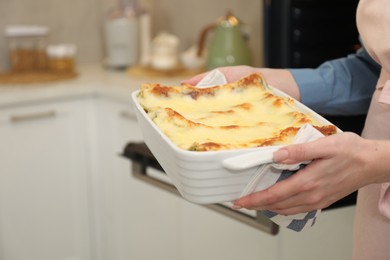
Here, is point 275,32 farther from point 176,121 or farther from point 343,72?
point 176,121

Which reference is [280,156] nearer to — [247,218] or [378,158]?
[378,158]

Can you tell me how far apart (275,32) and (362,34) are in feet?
2.02

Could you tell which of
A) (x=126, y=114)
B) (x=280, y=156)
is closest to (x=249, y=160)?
(x=280, y=156)

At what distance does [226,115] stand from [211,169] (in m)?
0.16

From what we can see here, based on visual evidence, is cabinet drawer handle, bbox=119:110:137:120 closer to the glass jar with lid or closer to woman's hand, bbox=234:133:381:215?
the glass jar with lid

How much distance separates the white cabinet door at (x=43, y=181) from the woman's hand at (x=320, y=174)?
1.53 meters

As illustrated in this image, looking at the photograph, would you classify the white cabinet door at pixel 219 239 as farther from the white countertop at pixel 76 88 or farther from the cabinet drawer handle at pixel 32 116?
the cabinet drawer handle at pixel 32 116

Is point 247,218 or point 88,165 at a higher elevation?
point 247,218

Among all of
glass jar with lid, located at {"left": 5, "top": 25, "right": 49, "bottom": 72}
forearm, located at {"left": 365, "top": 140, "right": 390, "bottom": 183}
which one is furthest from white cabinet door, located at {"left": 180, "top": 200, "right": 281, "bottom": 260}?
glass jar with lid, located at {"left": 5, "top": 25, "right": 49, "bottom": 72}

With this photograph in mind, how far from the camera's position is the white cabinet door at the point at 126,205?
6.82 feet

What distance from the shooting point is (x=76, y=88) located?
224cm

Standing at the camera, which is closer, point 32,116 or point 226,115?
point 226,115

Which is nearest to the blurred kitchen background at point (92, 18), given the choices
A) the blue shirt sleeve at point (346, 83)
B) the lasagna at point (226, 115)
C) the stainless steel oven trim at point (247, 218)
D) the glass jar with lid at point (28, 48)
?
the glass jar with lid at point (28, 48)

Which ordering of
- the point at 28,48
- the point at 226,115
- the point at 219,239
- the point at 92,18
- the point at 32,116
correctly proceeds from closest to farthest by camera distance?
the point at 226,115 < the point at 219,239 < the point at 32,116 < the point at 28,48 < the point at 92,18
